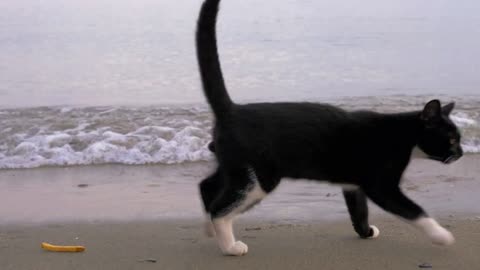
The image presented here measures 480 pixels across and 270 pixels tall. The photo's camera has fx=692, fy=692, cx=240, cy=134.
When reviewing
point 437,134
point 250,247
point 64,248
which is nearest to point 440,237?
point 437,134

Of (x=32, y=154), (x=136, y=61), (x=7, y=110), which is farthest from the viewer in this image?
(x=136, y=61)

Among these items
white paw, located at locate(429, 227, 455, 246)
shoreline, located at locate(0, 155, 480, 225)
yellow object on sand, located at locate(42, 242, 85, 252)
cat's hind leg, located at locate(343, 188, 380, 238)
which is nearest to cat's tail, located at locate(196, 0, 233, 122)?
shoreline, located at locate(0, 155, 480, 225)

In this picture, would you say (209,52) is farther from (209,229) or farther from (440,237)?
(440,237)

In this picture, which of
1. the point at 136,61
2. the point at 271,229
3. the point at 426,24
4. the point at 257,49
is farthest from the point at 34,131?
the point at 426,24

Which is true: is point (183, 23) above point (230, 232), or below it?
below

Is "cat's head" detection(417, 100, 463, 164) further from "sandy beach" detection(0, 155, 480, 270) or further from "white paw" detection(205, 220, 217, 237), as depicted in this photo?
"white paw" detection(205, 220, 217, 237)

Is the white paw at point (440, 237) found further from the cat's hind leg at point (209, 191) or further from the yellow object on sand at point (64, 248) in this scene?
the yellow object on sand at point (64, 248)

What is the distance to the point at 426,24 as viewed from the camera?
17625mm

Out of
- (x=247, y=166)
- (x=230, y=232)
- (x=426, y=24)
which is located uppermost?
(x=247, y=166)

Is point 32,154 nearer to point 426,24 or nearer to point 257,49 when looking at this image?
point 257,49

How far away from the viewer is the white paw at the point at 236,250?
3.60 meters

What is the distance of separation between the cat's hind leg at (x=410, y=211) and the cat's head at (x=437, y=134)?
31cm

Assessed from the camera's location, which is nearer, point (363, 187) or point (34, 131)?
point (363, 187)

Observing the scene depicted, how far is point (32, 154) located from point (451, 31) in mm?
12165
